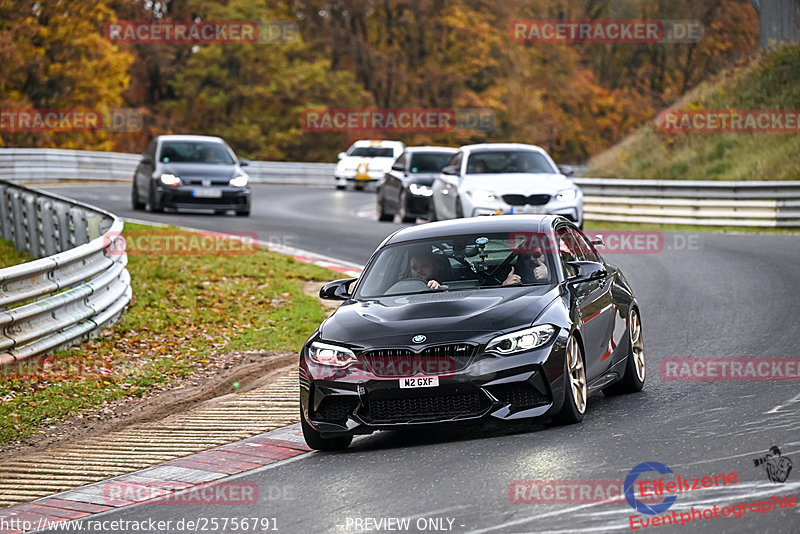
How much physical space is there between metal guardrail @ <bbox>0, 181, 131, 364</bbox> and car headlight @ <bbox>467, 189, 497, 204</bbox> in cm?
708

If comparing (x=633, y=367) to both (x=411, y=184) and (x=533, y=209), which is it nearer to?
(x=533, y=209)

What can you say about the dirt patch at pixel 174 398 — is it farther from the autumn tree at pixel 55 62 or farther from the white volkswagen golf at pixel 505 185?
the autumn tree at pixel 55 62

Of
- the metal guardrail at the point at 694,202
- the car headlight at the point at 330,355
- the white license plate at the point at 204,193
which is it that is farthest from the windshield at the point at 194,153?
the car headlight at the point at 330,355

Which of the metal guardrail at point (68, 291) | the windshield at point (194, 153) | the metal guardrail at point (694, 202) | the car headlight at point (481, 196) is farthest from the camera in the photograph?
the windshield at point (194, 153)

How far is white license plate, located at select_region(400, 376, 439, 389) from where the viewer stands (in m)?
8.07

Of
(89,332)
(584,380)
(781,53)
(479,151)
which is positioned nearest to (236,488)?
(584,380)

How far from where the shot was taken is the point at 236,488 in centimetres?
760

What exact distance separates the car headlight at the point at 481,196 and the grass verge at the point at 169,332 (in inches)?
151

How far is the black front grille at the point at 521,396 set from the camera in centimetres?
812

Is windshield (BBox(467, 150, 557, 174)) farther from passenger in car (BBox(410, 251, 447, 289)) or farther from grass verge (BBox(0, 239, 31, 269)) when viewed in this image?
passenger in car (BBox(410, 251, 447, 289))

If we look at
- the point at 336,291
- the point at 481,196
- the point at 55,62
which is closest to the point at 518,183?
the point at 481,196

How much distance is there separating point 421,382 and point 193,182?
21.1 m

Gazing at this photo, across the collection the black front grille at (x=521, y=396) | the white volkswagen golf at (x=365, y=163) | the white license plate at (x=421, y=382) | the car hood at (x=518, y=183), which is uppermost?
the white license plate at (x=421, y=382)

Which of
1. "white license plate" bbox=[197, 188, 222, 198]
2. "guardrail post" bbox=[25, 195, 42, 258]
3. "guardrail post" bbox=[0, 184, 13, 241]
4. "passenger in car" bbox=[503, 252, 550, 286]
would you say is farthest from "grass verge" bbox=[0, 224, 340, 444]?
"white license plate" bbox=[197, 188, 222, 198]
